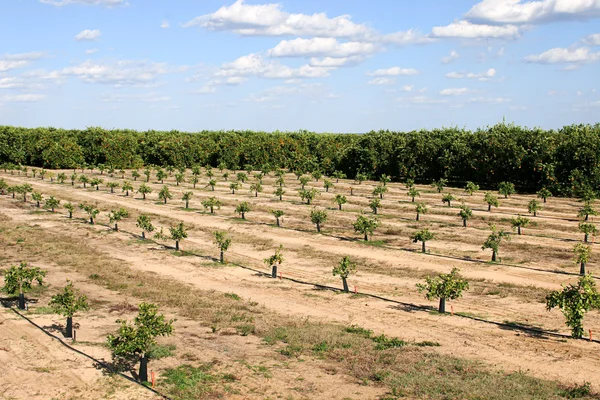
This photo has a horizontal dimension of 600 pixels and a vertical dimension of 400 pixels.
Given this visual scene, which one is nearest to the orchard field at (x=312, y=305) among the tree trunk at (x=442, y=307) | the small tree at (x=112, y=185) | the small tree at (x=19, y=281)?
the tree trunk at (x=442, y=307)

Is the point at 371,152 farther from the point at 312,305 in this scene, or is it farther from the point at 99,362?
the point at 99,362

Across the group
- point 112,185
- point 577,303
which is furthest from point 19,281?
point 112,185

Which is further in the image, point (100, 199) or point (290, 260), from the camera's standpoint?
point (100, 199)

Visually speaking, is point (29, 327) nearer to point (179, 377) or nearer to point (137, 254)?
point (179, 377)

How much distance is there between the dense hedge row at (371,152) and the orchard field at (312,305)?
1377 cm

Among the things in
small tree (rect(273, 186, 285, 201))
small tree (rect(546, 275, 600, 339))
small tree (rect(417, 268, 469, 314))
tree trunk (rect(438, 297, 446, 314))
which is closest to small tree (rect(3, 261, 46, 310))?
small tree (rect(417, 268, 469, 314))

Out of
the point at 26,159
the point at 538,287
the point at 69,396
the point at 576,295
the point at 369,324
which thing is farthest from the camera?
the point at 26,159

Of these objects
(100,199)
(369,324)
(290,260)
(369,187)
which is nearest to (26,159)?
(100,199)

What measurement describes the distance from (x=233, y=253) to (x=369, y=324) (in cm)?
1517

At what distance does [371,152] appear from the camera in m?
82.5

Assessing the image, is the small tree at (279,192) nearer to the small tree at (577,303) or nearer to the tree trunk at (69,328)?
the tree trunk at (69,328)

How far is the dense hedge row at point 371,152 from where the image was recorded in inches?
2566

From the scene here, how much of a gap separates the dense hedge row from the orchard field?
1377 cm

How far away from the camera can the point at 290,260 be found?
36.8 m
